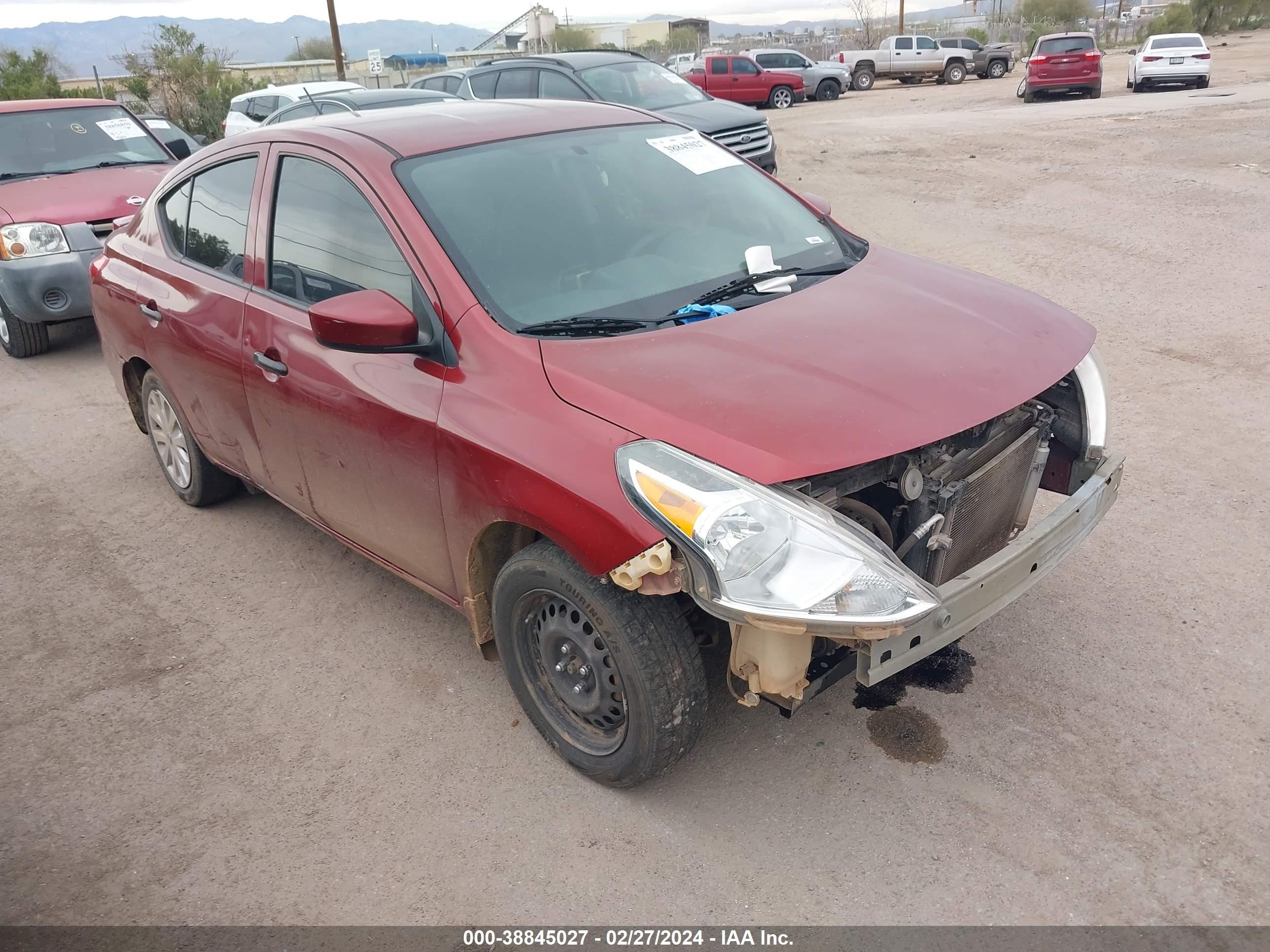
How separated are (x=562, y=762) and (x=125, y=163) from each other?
7.45 m

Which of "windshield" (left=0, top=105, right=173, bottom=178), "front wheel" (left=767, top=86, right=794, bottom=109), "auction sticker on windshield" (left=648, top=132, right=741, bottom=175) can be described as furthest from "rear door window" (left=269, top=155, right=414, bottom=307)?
"front wheel" (left=767, top=86, right=794, bottom=109)

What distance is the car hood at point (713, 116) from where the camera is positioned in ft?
36.7

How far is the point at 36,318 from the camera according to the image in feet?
24.0

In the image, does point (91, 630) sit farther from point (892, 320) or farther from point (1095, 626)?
point (1095, 626)

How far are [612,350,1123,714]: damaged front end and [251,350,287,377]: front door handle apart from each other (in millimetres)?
1638

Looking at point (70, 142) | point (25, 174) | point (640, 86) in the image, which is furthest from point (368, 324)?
point (640, 86)

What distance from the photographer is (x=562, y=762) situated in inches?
124

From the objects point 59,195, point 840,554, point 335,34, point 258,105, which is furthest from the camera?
point 335,34

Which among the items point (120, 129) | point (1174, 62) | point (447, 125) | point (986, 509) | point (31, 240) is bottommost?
point (986, 509)

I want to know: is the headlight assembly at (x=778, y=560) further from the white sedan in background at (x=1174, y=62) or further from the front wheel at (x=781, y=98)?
the front wheel at (x=781, y=98)

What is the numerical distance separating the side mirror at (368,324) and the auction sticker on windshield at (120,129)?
697 centimetres

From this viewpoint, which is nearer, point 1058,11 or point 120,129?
point 120,129

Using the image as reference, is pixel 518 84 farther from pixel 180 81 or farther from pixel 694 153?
pixel 180 81

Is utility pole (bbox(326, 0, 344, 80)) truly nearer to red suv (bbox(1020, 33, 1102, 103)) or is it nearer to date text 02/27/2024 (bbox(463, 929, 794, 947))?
red suv (bbox(1020, 33, 1102, 103))
